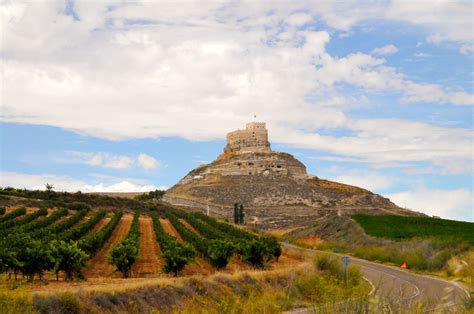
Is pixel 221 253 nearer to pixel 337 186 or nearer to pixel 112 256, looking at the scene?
pixel 112 256

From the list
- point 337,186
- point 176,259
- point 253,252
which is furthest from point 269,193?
point 176,259

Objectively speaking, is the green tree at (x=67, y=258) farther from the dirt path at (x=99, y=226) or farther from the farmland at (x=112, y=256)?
the dirt path at (x=99, y=226)

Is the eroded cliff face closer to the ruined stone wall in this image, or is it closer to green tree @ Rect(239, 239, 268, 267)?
the ruined stone wall

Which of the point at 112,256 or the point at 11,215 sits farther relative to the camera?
the point at 11,215

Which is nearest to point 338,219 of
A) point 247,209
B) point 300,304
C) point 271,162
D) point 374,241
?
point 374,241

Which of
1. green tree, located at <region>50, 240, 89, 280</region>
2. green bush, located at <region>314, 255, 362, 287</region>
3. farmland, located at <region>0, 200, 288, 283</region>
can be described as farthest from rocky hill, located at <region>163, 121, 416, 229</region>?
green tree, located at <region>50, 240, 89, 280</region>

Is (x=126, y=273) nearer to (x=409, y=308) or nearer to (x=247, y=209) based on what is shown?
(x=409, y=308)

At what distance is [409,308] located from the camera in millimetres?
9805

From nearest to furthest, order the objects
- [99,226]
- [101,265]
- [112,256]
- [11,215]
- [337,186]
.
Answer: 1. [112,256]
2. [101,265]
3. [99,226]
4. [11,215]
5. [337,186]

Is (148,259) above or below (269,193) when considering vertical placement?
below

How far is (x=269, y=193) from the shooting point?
131m

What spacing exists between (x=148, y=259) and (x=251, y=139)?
134762 mm

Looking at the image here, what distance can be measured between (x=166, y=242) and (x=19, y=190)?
6565 cm

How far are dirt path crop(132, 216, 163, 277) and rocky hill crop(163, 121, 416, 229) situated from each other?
161ft
